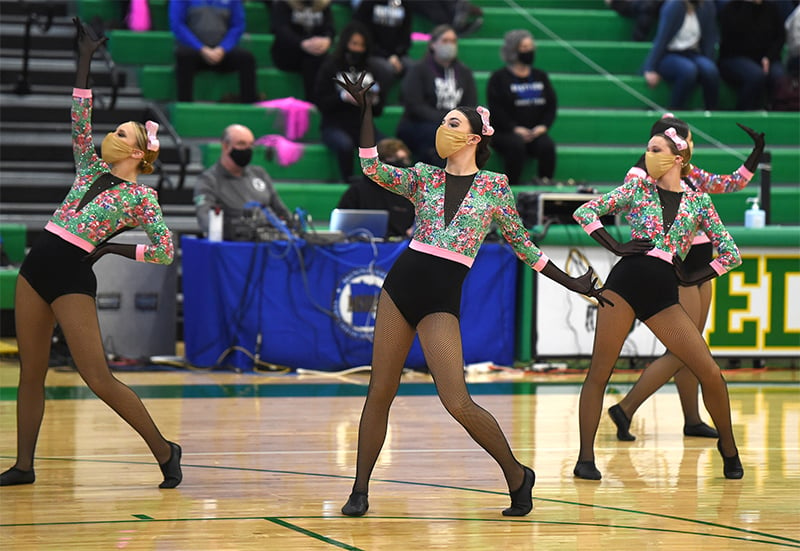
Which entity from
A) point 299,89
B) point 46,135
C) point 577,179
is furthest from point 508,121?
point 46,135

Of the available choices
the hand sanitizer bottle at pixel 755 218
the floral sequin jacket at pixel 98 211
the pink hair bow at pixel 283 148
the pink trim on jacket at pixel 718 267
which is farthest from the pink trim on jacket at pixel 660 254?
the pink hair bow at pixel 283 148

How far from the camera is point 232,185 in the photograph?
1026cm

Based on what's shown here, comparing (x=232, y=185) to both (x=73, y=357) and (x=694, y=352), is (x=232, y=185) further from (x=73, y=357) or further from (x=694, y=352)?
(x=694, y=352)

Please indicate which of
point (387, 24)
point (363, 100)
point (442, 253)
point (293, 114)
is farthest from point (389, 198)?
point (363, 100)

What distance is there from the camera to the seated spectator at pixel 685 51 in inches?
547

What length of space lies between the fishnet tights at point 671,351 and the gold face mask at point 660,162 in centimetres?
63

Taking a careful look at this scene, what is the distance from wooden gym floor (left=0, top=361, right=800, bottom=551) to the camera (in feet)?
17.6

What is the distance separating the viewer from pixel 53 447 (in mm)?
7098

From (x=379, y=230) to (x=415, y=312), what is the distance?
4424mm

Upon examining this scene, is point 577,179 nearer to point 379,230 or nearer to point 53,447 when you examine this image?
point 379,230

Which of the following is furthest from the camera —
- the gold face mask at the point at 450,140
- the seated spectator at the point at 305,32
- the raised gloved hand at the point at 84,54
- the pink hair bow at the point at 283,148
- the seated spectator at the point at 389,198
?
the seated spectator at the point at 305,32

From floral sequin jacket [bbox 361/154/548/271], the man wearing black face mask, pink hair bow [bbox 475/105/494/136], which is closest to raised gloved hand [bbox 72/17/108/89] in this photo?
floral sequin jacket [bbox 361/154/548/271]

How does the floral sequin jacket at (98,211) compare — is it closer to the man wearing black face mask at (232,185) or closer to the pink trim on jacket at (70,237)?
the pink trim on jacket at (70,237)

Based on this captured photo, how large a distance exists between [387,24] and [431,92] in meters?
1.15
